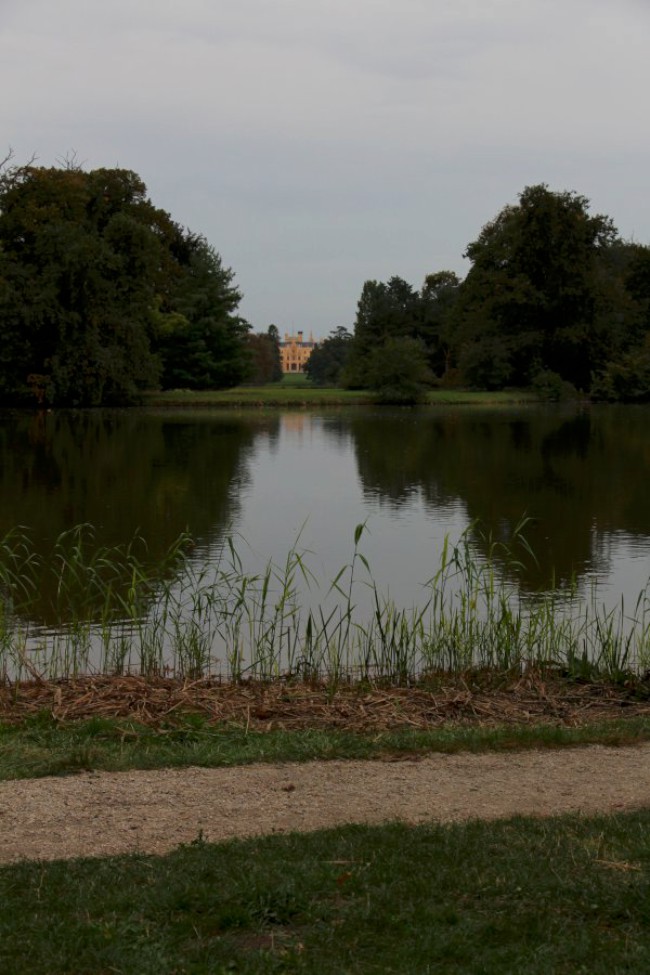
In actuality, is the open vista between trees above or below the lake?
above

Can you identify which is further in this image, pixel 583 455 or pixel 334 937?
pixel 583 455

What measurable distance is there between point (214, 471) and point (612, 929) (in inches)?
920

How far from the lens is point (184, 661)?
945cm

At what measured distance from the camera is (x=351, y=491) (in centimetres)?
2347

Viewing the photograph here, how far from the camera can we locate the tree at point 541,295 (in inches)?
2613

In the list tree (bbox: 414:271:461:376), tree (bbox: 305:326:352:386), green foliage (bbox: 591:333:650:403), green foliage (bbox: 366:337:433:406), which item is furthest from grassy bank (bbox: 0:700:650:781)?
tree (bbox: 305:326:352:386)

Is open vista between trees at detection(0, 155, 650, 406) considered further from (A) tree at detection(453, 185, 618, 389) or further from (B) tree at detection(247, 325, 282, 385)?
(B) tree at detection(247, 325, 282, 385)

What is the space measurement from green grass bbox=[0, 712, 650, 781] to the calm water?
386 cm

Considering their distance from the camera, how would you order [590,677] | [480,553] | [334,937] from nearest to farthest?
[334,937], [590,677], [480,553]

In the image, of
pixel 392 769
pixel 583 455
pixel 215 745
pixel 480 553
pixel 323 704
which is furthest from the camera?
Result: pixel 583 455

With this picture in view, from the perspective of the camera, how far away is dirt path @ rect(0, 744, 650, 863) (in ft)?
16.6

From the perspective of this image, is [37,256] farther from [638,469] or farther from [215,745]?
[215,745]

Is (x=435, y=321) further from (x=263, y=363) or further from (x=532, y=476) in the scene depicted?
(x=532, y=476)

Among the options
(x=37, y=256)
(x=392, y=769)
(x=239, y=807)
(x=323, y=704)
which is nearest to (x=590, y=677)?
(x=323, y=704)
